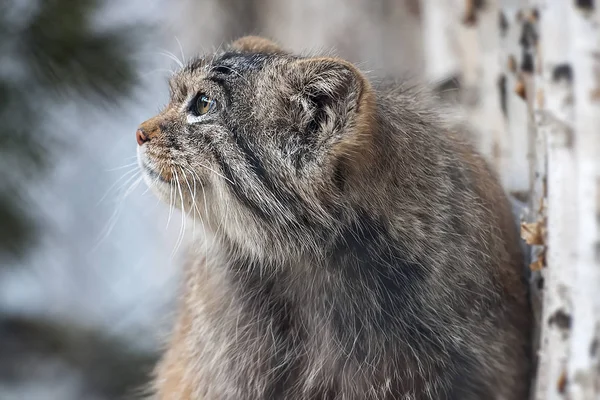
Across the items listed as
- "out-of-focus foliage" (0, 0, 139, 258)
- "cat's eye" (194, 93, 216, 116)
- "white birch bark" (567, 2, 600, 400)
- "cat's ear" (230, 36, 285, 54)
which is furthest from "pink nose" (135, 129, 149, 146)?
"white birch bark" (567, 2, 600, 400)

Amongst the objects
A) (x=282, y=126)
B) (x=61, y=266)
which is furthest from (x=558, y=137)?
(x=61, y=266)

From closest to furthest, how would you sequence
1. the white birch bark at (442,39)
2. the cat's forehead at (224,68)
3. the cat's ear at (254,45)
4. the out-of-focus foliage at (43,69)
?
the cat's forehead at (224,68) → the cat's ear at (254,45) → the white birch bark at (442,39) → the out-of-focus foliage at (43,69)

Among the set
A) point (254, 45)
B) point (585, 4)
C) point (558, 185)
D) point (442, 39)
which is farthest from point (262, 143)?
point (442, 39)

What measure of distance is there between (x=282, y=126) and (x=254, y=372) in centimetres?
73

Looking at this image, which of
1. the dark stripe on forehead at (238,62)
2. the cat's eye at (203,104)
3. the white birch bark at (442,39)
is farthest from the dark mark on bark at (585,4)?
the white birch bark at (442,39)

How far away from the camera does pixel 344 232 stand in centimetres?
198

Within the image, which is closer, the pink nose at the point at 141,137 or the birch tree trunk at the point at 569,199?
the birch tree trunk at the point at 569,199

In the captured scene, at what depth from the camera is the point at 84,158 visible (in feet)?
12.4

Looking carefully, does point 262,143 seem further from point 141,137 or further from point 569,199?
point 569,199

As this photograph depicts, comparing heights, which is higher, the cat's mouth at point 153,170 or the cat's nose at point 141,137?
the cat's nose at point 141,137

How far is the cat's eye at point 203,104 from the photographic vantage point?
6.95 feet

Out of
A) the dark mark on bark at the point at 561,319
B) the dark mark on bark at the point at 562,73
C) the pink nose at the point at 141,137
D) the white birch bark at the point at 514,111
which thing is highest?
the dark mark on bark at the point at 562,73

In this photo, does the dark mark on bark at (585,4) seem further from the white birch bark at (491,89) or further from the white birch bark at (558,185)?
the white birch bark at (491,89)

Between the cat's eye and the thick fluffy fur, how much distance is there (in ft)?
0.07
